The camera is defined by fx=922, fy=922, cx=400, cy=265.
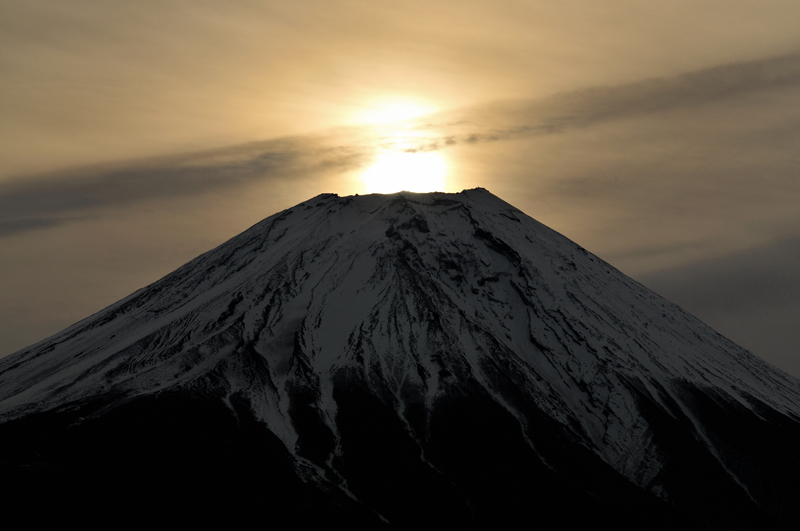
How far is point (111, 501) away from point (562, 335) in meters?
63.9

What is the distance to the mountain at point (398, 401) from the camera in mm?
101312

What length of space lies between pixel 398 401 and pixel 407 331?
14.5 m

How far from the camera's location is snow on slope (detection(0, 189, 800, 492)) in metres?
116

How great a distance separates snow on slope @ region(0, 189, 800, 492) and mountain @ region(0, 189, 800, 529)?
1.24ft

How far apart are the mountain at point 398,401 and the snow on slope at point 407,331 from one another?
1.24 feet

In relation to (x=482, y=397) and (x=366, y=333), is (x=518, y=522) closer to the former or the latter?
(x=482, y=397)

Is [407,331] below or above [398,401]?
above

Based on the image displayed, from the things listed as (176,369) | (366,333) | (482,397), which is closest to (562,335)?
(482,397)

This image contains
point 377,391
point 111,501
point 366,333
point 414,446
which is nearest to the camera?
point 111,501

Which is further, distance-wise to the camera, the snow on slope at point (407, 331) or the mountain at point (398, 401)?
the snow on slope at point (407, 331)

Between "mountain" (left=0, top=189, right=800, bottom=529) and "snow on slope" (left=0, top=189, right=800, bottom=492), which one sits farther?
"snow on slope" (left=0, top=189, right=800, bottom=492)

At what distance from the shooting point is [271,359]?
12012 cm

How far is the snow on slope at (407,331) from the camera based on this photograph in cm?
11569

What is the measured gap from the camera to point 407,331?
12594cm
